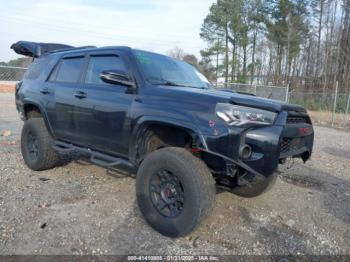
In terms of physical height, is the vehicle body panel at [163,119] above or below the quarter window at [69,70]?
below

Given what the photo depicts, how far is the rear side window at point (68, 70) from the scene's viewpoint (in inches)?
193

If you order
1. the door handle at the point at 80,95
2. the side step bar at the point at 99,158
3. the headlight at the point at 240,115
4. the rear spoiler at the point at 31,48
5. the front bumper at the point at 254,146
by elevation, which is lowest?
the side step bar at the point at 99,158

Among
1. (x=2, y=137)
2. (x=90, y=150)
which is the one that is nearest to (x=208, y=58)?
(x=2, y=137)

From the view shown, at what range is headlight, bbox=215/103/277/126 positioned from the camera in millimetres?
3197

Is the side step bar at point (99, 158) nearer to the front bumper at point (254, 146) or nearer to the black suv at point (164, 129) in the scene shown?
the black suv at point (164, 129)

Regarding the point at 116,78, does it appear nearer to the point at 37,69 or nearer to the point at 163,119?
the point at 163,119

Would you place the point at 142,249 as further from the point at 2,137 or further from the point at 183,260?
the point at 2,137

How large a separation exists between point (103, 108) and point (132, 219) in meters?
1.40

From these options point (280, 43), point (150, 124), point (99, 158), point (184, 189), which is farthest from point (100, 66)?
point (280, 43)

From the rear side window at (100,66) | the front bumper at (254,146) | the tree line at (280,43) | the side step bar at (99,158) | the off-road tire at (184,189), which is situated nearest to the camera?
the front bumper at (254,146)

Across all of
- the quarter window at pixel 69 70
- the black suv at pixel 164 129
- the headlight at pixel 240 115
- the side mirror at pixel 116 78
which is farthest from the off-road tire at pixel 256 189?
the quarter window at pixel 69 70

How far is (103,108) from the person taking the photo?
4.24 m

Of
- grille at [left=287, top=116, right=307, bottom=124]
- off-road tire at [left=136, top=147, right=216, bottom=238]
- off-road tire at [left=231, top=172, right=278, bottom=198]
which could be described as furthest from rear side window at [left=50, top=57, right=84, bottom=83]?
grille at [left=287, top=116, right=307, bottom=124]

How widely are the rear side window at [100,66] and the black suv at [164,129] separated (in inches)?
0.5
